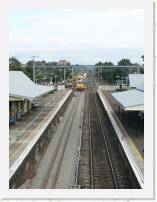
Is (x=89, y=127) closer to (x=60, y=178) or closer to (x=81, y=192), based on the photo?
(x=60, y=178)

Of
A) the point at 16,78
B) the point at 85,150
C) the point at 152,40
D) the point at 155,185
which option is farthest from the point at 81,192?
the point at 16,78

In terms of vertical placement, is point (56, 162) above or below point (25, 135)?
below

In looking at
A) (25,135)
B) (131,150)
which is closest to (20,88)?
(25,135)

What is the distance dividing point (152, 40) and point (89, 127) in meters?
15.4

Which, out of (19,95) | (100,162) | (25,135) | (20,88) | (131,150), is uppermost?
(20,88)

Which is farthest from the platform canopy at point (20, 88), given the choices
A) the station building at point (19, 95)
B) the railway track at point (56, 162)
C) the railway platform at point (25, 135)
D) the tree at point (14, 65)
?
the tree at point (14, 65)

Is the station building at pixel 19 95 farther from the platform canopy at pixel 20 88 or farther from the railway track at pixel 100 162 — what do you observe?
the railway track at pixel 100 162

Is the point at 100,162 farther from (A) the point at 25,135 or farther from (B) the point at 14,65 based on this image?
(B) the point at 14,65

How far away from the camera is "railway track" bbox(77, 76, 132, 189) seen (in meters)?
10.4

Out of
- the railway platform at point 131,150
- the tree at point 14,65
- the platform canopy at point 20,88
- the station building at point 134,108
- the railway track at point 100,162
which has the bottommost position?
the railway track at point 100,162

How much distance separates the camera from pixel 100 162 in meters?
12.7

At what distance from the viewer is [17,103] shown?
19812mm

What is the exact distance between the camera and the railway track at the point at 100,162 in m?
10.4

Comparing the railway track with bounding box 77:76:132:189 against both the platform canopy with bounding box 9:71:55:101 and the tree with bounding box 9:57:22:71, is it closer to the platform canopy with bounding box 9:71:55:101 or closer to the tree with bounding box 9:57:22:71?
the platform canopy with bounding box 9:71:55:101
